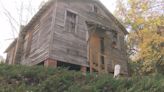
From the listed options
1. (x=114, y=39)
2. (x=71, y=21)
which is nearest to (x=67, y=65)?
(x=71, y=21)

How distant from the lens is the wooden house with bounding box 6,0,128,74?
1636 cm

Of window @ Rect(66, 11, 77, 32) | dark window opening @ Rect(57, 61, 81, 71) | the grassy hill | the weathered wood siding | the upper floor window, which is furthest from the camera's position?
the upper floor window

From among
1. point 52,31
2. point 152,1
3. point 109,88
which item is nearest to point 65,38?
point 52,31

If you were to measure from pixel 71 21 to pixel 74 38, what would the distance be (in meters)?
1.34

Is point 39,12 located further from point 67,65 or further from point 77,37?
point 67,65

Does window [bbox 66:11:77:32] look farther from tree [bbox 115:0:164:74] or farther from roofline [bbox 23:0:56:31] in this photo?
tree [bbox 115:0:164:74]

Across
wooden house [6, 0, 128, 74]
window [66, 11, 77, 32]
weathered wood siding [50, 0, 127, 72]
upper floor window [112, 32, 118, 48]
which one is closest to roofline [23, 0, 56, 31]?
wooden house [6, 0, 128, 74]

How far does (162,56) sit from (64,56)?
7.65 metres

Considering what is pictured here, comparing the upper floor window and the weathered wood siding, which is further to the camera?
the upper floor window

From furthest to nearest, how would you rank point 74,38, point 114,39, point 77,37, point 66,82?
point 114,39
point 77,37
point 74,38
point 66,82

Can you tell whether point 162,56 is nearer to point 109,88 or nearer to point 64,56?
point 64,56

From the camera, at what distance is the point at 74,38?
17.4m

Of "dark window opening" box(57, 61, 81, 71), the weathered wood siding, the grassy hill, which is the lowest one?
the grassy hill

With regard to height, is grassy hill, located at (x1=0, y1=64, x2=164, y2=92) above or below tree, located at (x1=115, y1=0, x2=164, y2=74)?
below
